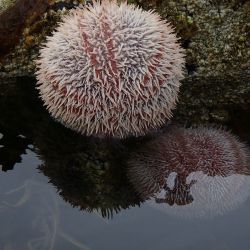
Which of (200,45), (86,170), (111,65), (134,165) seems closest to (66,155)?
(86,170)

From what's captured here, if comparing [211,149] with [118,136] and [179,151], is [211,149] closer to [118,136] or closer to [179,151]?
[179,151]

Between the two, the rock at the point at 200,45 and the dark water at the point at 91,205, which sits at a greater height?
the rock at the point at 200,45

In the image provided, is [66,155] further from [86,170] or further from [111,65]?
[111,65]

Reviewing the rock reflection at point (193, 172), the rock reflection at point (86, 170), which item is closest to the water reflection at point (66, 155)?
the rock reflection at point (86, 170)

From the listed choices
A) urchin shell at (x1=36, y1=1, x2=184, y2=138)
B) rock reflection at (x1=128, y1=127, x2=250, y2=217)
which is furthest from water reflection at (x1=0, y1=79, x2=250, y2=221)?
urchin shell at (x1=36, y1=1, x2=184, y2=138)

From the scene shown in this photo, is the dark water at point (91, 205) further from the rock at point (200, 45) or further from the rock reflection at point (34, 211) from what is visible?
the rock at point (200, 45)

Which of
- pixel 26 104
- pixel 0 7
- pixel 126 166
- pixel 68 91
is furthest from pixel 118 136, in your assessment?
pixel 0 7

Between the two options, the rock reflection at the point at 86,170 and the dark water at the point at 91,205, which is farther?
the rock reflection at the point at 86,170

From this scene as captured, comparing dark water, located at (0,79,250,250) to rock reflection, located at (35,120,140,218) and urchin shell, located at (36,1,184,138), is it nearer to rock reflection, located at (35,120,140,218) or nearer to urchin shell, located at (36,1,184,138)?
rock reflection, located at (35,120,140,218)

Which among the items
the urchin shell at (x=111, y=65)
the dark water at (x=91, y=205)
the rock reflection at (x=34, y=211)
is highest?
the urchin shell at (x=111, y=65)

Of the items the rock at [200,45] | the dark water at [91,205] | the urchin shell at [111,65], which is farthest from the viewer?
the rock at [200,45]
